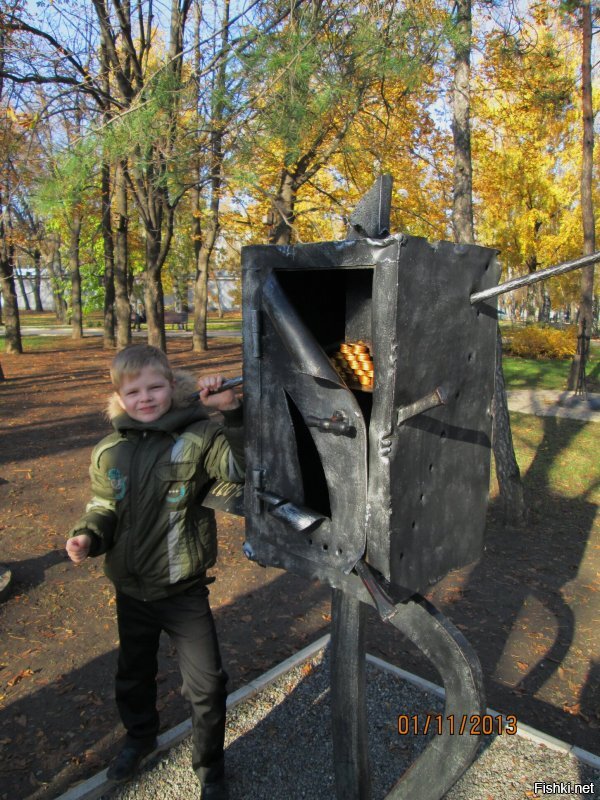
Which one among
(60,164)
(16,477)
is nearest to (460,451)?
(60,164)

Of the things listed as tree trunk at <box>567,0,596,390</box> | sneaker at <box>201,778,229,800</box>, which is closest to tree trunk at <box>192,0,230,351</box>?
sneaker at <box>201,778,229,800</box>

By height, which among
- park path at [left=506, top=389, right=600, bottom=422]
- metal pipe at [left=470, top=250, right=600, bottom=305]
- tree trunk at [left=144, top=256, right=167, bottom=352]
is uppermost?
tree trunk at [left=144, top=256, right=167, bottom=352]

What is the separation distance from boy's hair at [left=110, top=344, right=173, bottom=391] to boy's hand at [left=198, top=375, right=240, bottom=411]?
0.38 metres

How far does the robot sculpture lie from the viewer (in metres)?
1.44

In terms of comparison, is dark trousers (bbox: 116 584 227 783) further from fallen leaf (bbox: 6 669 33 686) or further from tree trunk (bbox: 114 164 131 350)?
tree trunk (bbox: 114 164 131 350)

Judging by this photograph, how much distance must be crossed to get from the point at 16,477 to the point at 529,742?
19.3 feet

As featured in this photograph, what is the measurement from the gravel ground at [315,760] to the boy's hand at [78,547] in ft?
3.70

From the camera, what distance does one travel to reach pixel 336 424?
1.47 meters

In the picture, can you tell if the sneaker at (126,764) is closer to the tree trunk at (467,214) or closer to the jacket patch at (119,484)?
the jacket patch at (119,484)

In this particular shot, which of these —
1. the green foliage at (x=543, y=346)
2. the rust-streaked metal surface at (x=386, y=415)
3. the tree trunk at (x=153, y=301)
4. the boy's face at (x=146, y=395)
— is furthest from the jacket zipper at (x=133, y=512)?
the green foliage at (x=543, y=346)

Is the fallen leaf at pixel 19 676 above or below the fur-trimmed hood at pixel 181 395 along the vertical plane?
below

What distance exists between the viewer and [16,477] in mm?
6898

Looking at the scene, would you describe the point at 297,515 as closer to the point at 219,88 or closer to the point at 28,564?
the point at 28,564

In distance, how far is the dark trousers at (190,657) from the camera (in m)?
2.21
